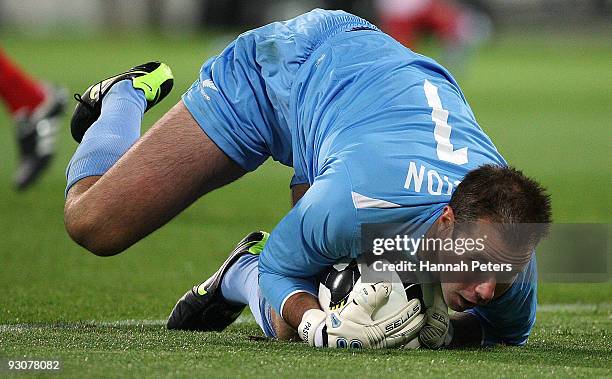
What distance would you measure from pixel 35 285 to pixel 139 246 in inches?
60.1

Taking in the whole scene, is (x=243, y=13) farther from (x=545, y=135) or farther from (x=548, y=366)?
(x=548, y=366)

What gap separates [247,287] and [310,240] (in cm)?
67

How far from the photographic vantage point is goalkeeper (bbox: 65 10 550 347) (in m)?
4.20

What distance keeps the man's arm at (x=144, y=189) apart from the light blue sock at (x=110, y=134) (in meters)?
0.15

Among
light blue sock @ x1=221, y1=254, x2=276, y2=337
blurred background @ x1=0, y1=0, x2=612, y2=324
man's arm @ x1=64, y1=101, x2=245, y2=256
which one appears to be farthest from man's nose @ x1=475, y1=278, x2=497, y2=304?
blurred background @ x1=0, y1=0, x2=612, y2=324

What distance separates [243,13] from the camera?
93.1 ft

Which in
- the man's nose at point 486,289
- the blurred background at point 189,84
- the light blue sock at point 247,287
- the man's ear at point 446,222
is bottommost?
the blurred background at point 189,84

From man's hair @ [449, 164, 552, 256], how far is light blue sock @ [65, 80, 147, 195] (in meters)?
1.77

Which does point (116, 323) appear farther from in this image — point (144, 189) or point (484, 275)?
point (484, 275)

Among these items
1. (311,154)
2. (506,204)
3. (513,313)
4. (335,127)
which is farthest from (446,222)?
(311,154)

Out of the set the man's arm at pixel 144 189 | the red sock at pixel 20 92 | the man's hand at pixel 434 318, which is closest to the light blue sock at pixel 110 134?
the man's arm at pixel 144 189

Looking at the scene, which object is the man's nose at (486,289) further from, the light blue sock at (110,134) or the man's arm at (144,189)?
the light blue sock at (110,134)

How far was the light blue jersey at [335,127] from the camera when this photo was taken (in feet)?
13.9

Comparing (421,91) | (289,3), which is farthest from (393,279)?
(289,3)
